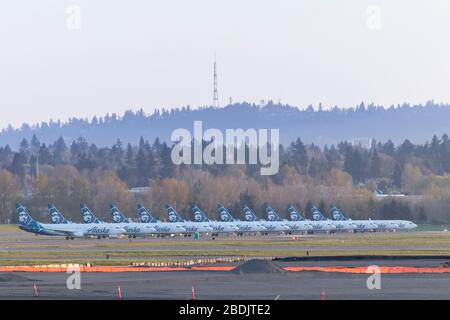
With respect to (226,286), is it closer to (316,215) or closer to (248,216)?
(248,216)

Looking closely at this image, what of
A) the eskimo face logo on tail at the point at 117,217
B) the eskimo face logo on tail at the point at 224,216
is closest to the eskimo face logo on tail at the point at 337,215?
the eskimo face logo on tail at the point at 224,216

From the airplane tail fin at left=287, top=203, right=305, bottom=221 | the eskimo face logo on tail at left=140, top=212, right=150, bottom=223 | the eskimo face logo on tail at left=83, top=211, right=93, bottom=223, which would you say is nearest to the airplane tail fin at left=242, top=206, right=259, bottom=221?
the airplane tail fin at left=287, top=203, right=305, bottom=221

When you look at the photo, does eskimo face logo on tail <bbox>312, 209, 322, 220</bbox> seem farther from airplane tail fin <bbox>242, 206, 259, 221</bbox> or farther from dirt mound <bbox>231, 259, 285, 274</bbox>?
dirt mound <bbox>231, 259, 285, 274</bbox>

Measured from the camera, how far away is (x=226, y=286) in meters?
54.7

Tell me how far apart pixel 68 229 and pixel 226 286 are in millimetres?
95029

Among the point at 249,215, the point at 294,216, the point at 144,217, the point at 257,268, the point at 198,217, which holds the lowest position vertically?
the point at 294,216

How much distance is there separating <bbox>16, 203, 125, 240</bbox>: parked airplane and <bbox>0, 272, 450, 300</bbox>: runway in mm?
83108

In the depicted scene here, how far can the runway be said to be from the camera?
4972 cm

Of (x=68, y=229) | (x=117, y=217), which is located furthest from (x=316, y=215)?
(x=68, y=229)

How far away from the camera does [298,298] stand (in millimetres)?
48312

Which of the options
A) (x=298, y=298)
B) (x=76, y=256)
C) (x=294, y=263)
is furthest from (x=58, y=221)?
(x=298, y=298)
